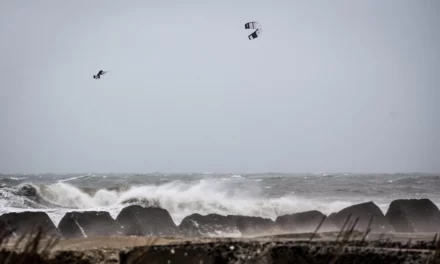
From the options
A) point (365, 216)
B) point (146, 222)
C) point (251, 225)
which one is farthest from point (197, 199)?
point (365, 216)

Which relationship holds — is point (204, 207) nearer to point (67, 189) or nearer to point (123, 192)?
point (123, 192)

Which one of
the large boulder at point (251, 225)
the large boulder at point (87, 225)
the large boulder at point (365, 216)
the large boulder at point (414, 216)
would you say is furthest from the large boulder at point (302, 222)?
the large boulder at point (87, 225)

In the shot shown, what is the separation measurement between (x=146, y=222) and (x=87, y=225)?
1.35 m

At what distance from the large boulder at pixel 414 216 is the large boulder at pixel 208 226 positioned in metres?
3.90

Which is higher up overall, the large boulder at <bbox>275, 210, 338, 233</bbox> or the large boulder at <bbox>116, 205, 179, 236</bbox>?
the large boulder at <bbox>116, 205, 179, 236</bbox>

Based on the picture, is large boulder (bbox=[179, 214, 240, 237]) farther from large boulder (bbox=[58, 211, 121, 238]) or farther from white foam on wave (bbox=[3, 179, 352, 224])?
white foam on wave (bbox=[3, 179, 352, 224])

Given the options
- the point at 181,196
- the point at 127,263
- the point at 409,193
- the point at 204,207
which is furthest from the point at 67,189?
the point at 127,263

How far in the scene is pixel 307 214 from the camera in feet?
39.7

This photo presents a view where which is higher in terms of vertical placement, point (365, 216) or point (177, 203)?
point (365, 216)

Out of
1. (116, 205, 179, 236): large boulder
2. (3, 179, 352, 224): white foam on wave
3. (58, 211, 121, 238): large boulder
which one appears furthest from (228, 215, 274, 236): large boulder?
(3, 179, 352, 224): white foam on wave

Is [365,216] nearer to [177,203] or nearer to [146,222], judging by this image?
[146,222]

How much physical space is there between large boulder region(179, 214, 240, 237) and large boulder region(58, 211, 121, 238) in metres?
1.66

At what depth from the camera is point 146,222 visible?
1102 centimetres

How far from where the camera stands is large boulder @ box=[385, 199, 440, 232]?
11195 mm
